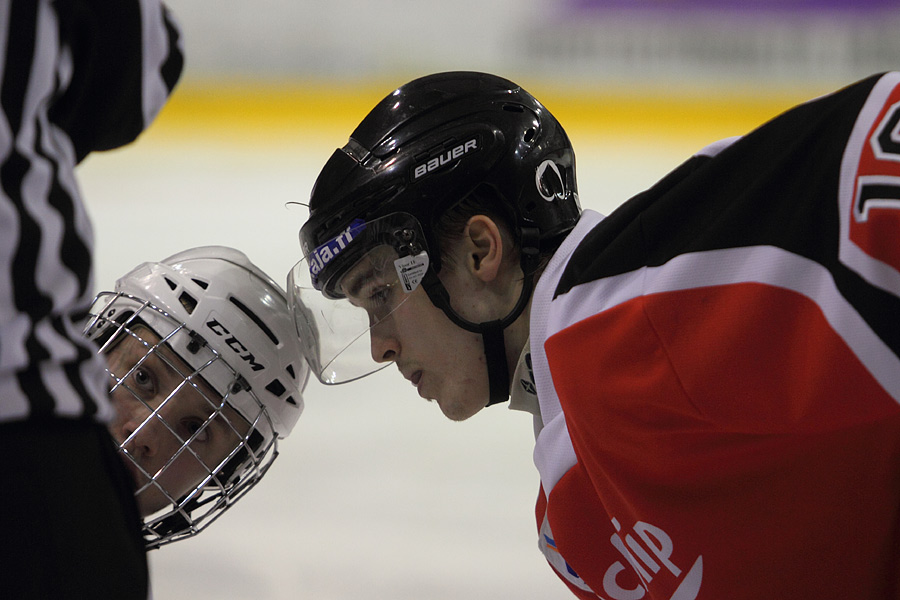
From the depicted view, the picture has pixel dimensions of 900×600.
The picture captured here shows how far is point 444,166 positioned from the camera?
1.50m

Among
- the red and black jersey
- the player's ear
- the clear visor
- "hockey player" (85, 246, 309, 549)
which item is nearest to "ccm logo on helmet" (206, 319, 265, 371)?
"hockey player" (85, 246, 309, 549)

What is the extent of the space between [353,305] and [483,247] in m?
0.26

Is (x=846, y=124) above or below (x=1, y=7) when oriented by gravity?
below

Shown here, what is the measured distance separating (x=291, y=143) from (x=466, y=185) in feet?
11.8

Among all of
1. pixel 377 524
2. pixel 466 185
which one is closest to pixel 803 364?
pixel 466 185

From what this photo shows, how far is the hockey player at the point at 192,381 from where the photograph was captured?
1584 mm

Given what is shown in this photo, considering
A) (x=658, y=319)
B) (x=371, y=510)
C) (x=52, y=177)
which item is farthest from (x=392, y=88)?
(x=52, y=177)

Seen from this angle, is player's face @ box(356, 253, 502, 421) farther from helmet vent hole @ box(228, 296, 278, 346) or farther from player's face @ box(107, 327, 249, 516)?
player's face @ box(107, 327, 249, 516)

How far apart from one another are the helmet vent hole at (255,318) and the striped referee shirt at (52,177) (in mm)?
898

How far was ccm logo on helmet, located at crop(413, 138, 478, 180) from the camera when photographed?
1.50 m

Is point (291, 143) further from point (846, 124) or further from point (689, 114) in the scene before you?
point (846, 124)

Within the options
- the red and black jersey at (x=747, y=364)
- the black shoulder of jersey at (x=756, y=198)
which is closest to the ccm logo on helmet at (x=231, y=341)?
the red and black jersey at (x=747, y=364)

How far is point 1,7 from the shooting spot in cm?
68

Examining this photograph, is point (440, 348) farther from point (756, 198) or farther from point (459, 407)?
point (756, 198)
